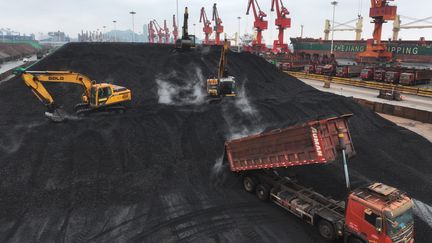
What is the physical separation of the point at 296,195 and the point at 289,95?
65.0 feet

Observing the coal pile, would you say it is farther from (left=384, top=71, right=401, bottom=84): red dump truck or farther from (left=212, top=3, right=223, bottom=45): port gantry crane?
(left=212, top=3, right=223, bottom=45): port gantry crane

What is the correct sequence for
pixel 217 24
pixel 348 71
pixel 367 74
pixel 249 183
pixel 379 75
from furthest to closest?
pixel 217 24 < pixel 348 71 < pixel 367 74 < pixel 379 75 < pixel 249 183

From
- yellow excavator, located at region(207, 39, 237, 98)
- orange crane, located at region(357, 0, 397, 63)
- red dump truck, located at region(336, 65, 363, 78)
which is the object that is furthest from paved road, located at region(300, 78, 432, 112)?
yellow excavator, located at region(207, 39, 237, 98)

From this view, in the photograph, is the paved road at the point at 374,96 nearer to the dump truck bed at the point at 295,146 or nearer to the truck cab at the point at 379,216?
the dump truck bed at the point at 295,146

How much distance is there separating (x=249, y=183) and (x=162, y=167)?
16.2ft

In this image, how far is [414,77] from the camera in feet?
127

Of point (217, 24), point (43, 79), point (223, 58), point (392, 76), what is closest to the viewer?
point (43, 79)

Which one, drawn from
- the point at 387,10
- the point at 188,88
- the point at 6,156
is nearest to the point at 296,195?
the point at 6,156

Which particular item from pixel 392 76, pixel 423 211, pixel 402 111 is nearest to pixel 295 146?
pixel 423 211

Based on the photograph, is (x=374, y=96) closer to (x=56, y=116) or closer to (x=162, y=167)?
(x=162, y=167)

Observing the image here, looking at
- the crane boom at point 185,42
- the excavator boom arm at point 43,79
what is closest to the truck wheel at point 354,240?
the excavator boom arm at point 43,79

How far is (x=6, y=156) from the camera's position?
15.7 metres

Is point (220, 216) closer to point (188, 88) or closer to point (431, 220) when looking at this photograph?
point (431, 220)

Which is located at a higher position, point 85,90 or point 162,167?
point 85,90
